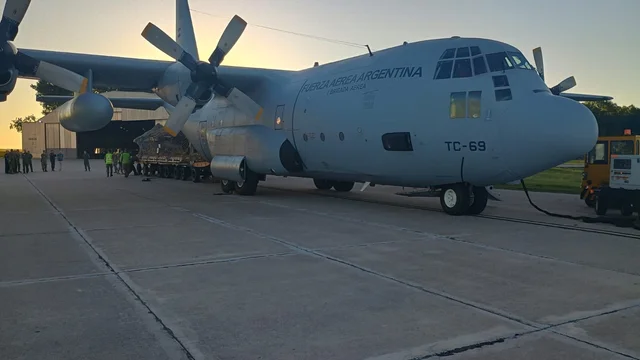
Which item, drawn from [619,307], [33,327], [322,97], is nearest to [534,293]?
[619,307]

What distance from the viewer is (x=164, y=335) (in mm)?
4117

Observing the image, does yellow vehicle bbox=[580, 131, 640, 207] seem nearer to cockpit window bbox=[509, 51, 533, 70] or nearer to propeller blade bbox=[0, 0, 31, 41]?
cockpit window bbox=[509, 51, 533, 70]

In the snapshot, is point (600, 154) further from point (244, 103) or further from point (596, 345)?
point (596, 345)

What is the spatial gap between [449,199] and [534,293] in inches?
244

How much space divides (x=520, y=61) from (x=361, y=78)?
3.77 m

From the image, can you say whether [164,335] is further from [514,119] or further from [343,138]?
[343,138]

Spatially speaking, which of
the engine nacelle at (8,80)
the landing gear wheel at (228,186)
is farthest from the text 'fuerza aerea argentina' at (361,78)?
the engine nacelle at (8,80)

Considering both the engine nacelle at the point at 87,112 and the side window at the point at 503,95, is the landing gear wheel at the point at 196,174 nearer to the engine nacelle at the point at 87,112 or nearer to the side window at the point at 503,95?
the engine nacelle at the point at 87,112

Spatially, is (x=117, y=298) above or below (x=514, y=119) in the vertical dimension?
below

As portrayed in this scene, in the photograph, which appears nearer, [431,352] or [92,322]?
[431,352]

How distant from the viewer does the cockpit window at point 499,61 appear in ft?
33.7

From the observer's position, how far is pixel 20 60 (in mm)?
12781

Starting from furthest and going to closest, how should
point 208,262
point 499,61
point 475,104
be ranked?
1. point 499,61
2. point 475,104
3. point 208,262

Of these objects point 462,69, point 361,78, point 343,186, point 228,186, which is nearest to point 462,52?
point 462,69
